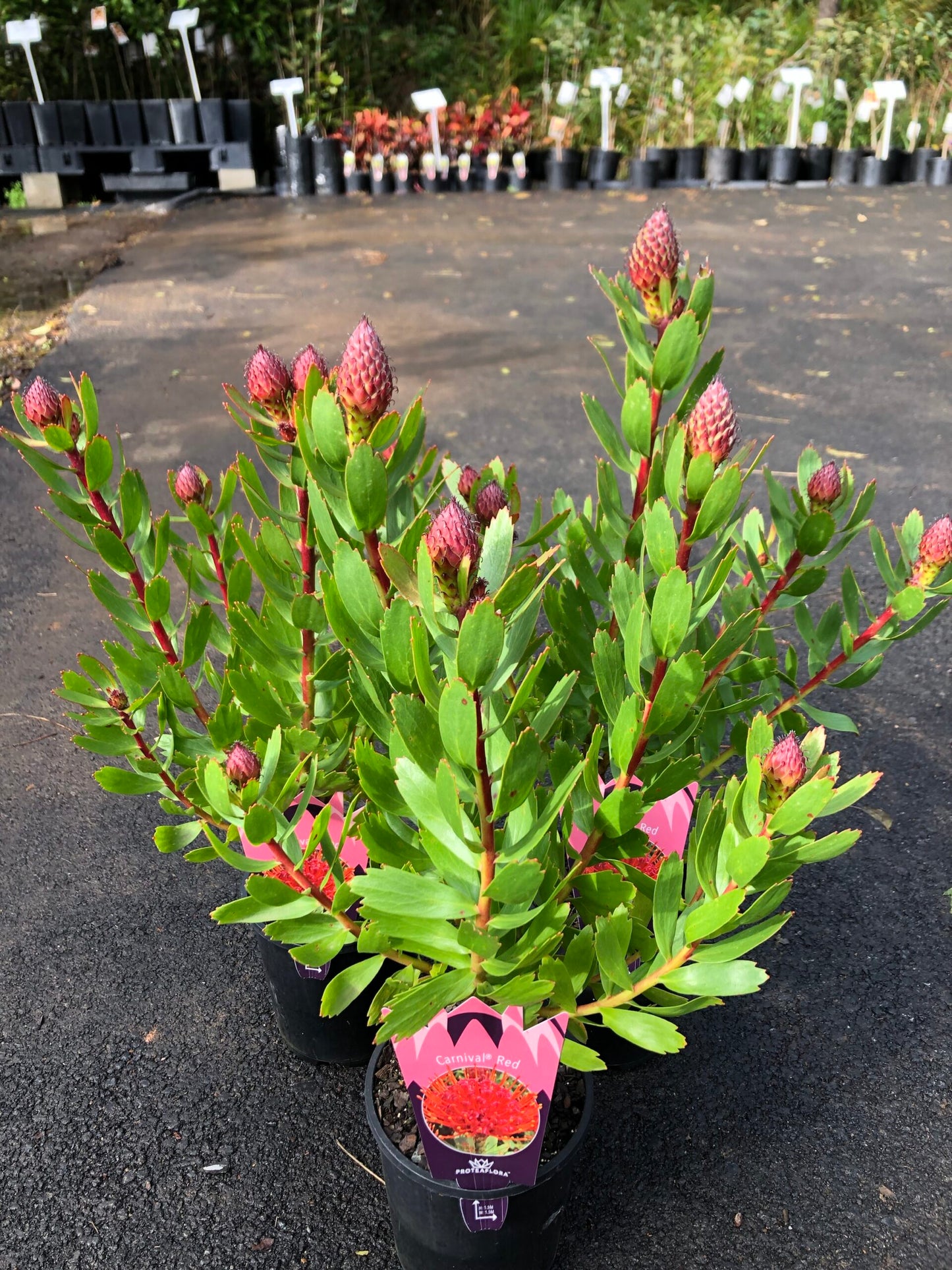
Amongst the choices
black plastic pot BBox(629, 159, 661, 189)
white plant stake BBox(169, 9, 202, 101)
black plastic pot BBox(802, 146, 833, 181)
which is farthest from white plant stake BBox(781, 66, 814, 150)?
white plant stake BBox(169, 9, 202, 101)

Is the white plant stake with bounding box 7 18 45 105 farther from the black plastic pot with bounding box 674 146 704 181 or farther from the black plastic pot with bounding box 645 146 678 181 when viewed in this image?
the black plastic pot with bounding box 674 146 704 181

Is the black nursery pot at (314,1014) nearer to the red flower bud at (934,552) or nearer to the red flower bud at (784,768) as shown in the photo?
the red flower bud at (784,768)

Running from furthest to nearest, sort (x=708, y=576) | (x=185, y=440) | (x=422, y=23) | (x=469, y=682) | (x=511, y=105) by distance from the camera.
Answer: (x=422, y=23)
(x=511, y=105)
(x=185, y=440)
(x=708, y=576)
(x=469, y=682)

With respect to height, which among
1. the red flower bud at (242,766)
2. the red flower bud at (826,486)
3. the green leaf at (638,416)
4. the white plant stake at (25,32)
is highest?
the white plant stake at (25,32)

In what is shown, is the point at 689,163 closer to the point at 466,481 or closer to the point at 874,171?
the point at 874,171

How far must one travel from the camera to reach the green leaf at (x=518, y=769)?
3.38 ft

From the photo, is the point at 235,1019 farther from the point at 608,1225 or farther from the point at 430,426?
the point at 430,426

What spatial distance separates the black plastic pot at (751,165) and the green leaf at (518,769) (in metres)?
9.04

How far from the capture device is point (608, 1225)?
1703 mm

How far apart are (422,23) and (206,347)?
750cm

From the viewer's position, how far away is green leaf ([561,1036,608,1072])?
1253 millimetres

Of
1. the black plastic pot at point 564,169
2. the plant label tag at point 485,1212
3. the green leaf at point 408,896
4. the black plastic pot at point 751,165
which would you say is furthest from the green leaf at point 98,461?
the black plastic pot at point 751,165

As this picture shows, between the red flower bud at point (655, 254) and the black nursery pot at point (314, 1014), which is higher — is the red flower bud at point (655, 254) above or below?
above

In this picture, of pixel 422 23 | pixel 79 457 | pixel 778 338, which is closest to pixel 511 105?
pixel 422 23
